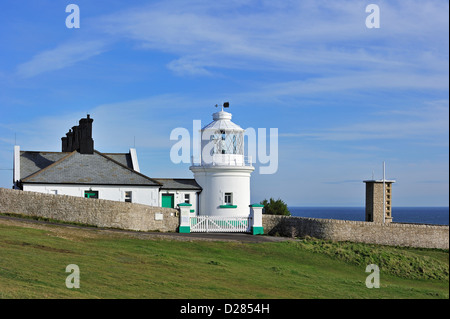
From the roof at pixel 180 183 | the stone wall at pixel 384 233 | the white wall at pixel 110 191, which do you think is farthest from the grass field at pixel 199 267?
the roof at pixel 180 183

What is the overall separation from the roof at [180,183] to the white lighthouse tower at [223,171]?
0.35m

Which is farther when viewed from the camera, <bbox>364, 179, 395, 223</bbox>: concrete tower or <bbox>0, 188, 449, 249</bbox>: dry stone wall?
<bbox>364, 179, 395, 223</bbox>: concrete tower

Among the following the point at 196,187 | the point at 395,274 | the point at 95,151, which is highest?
the point at 95,151

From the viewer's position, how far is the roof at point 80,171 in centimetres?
3052

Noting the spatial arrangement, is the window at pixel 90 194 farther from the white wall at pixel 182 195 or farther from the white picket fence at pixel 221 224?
the white picket fence at pixel 221 224

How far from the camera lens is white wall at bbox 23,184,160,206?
3003 cm

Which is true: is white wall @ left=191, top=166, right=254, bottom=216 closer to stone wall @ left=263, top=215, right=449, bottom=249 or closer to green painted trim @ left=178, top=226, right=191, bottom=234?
green painted trim @ left=178, top=226, right=191, bottom=234

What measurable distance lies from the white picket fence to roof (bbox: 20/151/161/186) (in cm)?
339

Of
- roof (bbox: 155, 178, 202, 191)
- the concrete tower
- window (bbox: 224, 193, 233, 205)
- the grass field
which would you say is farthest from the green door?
the concrete tower

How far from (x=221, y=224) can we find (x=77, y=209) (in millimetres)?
7878
